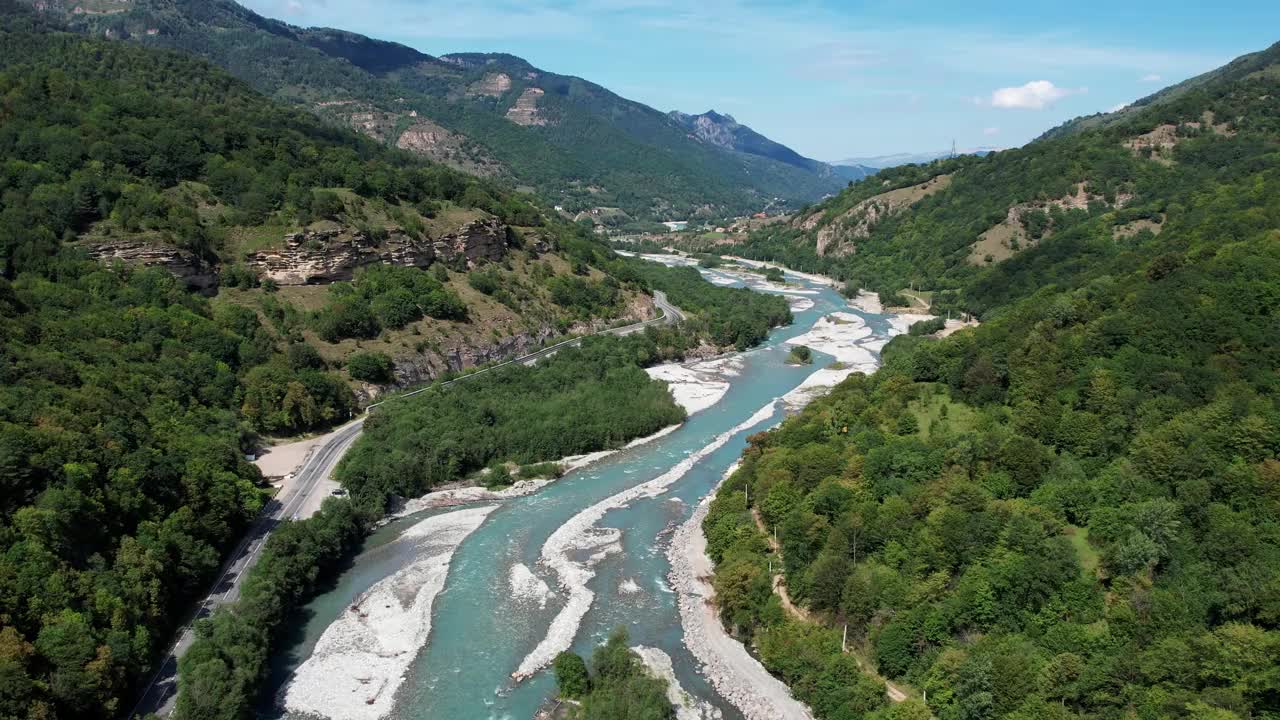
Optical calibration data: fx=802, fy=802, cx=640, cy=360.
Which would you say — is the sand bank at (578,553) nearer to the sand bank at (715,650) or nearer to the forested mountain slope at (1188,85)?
the sand bank at (715,650)

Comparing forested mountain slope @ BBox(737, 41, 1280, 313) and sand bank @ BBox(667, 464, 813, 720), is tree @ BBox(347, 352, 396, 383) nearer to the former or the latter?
sand bank @ BBox(667, 464, 813, 720)

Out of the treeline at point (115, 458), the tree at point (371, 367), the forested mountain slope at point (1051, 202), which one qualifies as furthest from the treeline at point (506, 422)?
the forested mountain slope at point (1051, 202)

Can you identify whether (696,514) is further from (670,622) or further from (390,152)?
(390,152)

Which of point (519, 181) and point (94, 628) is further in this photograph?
→ point (519, 181)

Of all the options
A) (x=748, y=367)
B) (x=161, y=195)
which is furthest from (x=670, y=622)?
(x=161, y=195)

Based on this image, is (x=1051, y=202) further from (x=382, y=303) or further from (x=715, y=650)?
(x=715, y=650)

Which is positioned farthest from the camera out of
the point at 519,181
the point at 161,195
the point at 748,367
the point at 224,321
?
the point at 519,181

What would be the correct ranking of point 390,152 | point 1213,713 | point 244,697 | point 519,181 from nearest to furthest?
point 1213,713, point 244,697, point 390,152, point 519,181

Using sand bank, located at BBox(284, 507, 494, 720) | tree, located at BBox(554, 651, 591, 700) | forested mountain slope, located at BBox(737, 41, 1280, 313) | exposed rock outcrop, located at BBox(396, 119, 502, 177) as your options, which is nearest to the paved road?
sand bank, located at BBox(284, 507, 494, 720)
